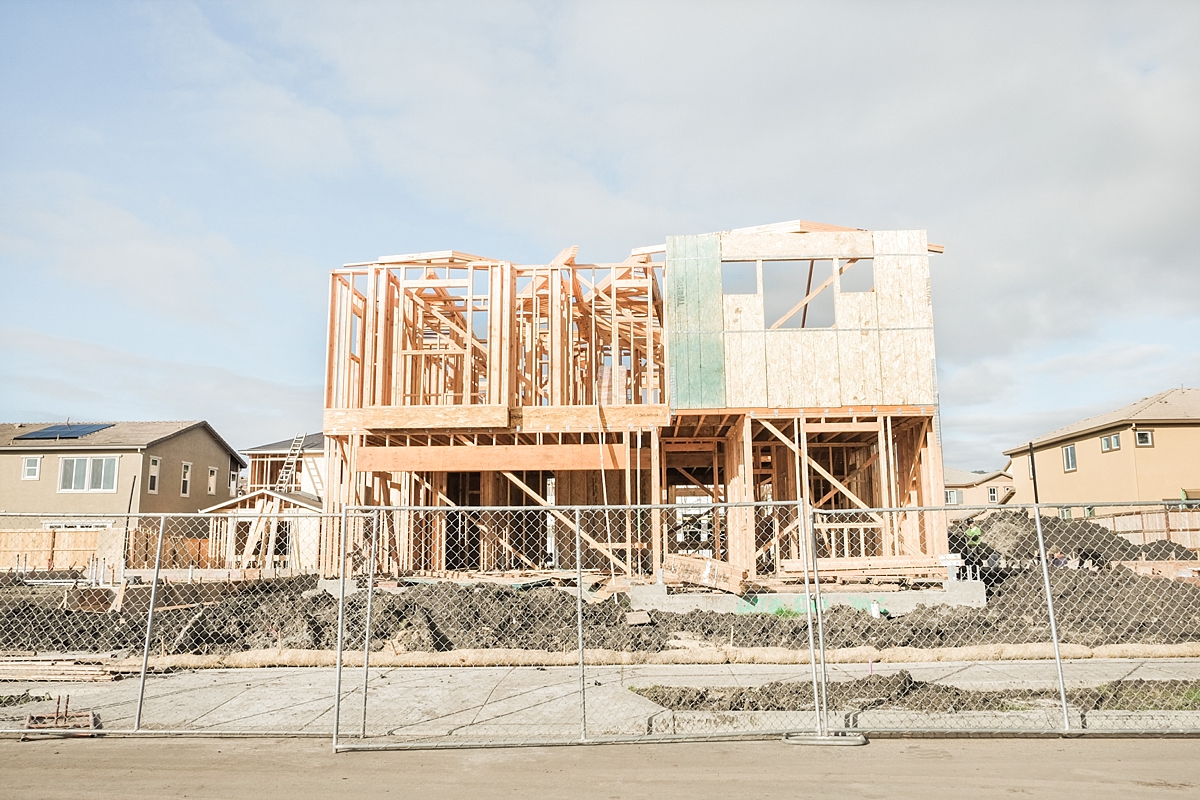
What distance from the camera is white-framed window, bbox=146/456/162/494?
32.6 m

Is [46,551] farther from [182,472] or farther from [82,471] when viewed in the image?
[182,472]

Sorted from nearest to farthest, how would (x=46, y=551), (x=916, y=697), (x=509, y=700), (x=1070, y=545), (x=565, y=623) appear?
1. (x=916, y=697)
2. (x=509, y=700)
3. (x=565, y=623)
4. (x=1070, y=545)
5. (x=46, y=551)

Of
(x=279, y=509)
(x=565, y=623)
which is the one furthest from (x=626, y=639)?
(x=279, y=509)

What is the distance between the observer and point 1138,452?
98.8 ft

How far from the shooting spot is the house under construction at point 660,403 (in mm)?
16953

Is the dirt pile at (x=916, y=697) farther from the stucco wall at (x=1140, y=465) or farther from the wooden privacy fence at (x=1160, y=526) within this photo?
the stucco wall at (x=1140, y=465)

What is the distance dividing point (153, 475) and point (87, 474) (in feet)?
7.50

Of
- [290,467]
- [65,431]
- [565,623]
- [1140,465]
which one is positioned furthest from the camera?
[290,467]

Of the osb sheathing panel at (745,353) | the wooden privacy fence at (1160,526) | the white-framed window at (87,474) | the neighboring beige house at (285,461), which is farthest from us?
the neighboring beige house at (285,461)

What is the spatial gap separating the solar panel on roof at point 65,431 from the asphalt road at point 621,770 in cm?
3023

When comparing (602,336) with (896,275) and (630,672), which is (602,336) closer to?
(896,275)

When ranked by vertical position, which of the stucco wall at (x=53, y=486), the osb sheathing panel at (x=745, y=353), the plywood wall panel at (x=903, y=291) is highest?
the plywood wall panel at (x=903, y=291)

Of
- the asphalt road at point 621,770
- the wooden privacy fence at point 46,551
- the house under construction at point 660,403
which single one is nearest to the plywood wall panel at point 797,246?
the house under construction at point 660,403

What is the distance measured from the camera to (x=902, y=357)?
1694 centimetres
